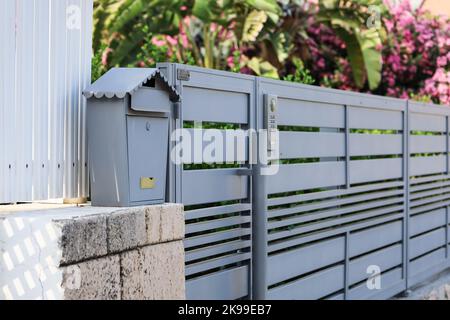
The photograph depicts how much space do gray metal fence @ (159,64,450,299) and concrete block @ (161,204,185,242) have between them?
0.85ft

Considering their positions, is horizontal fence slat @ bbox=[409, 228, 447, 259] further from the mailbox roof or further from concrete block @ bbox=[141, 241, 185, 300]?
the mailbox roof

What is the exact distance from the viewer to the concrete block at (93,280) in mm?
3594

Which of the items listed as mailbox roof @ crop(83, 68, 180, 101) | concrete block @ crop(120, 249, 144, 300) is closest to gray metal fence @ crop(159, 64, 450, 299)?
mailbox roof @ crop(83, 68, 180, 101)

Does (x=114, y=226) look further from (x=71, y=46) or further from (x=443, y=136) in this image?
(x=443, y=136)

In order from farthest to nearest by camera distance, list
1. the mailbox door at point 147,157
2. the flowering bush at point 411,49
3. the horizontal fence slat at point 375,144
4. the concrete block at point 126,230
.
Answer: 1. the flowering bush at point 411,49
2. the horizontal fence slat at point 375,144
3. the mailbox door at point 147,157
4. the concrete block at point 126,230

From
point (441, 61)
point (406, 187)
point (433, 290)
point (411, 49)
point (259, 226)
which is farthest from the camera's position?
point (411, 49)

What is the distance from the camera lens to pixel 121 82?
4.28 metres

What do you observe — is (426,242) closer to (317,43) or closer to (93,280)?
(93,280)

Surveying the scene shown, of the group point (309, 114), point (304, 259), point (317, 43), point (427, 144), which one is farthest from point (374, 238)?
point (317, 43)

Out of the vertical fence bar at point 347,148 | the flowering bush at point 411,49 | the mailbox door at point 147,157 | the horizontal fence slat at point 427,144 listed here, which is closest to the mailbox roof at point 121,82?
the mailbox door at point 147,157

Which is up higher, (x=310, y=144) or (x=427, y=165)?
(x=310, y=144)

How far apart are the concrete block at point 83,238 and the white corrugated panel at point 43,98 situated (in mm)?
556

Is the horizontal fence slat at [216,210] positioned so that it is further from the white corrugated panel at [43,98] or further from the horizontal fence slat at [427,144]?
the horizontal fence slat at [427,144]

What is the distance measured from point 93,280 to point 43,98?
3.31 feet
